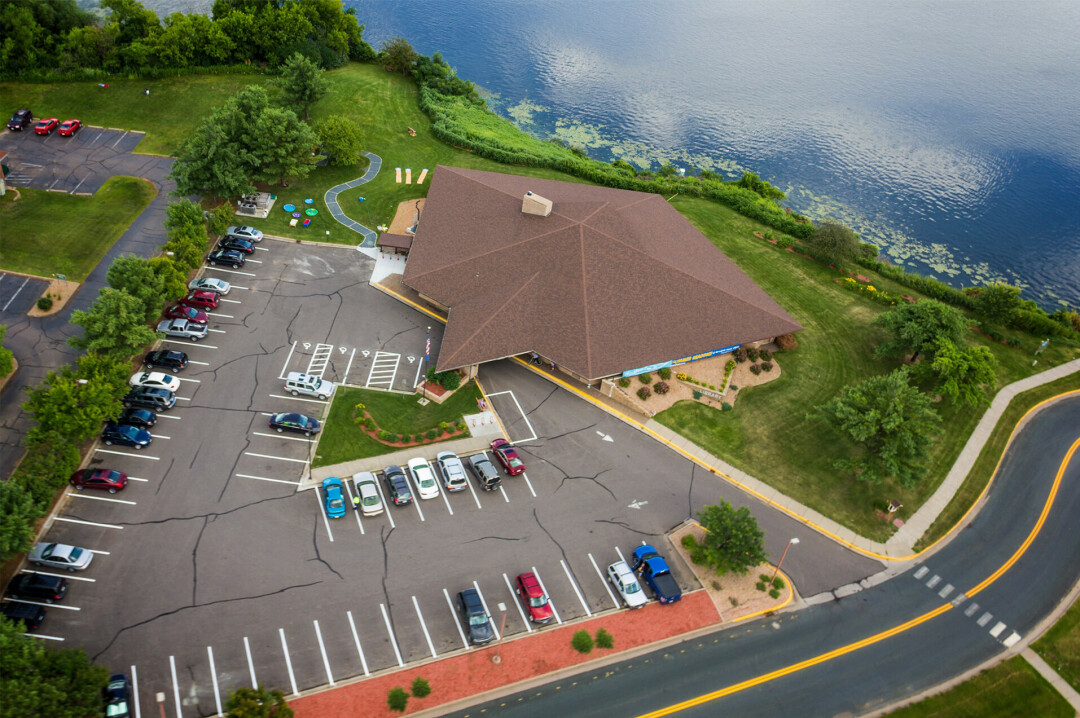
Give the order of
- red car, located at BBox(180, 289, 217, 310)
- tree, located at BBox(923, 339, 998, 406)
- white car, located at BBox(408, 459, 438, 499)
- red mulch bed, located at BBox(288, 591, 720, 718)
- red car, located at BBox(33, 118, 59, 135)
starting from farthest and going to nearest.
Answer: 1. red car, located at BBox(33, 118, 59, 135)
2. red car, located at BBox(180, 289, 217, 310)
3. tree, located at BBox(923, 339, 998, 406)
4. white car, located at BBox(408, 459, 438, 499)
5. red mulch bed, located at BBox(288, 591, 720, 718)

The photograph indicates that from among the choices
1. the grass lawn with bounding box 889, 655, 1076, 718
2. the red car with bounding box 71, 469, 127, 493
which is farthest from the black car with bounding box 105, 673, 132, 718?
the grass lawn with bounding box 889, 655, 1076, 718

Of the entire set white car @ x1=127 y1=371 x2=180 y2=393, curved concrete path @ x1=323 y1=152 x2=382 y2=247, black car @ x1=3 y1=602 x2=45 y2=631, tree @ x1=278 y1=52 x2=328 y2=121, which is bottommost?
black car @ x1=3 y1=602 x2=45 y2=631

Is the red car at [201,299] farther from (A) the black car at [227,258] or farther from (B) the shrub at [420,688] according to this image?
(B) the shrub at [420,688]

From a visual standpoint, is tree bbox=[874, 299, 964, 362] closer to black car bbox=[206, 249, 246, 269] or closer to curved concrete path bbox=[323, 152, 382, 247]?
curved concrete path bbox=[323, 152, 382, 247]

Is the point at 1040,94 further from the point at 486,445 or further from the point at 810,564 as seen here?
the point at 486,445

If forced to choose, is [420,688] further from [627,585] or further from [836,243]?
[836,243]

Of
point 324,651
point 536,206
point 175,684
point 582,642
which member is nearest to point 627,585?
point 582,642

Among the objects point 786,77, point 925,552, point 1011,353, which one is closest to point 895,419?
point 925,552
